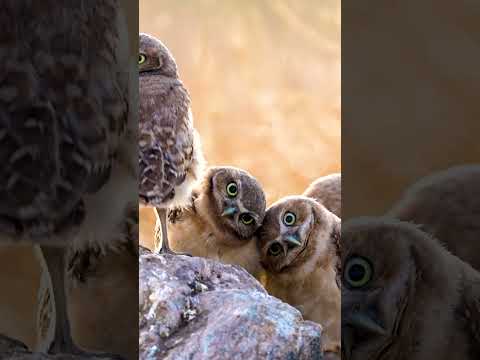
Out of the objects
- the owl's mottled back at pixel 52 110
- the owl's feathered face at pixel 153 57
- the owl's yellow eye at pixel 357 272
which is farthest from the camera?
the owl's feathered face at pixel 153 57

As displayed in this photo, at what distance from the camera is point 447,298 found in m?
1.45

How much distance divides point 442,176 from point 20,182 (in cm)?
101

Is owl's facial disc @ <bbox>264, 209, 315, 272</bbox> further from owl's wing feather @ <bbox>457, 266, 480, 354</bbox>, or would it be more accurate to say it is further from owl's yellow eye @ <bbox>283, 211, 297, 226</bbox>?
owl's wing feather @ <bbox>457, 266, 480, 354</bbox>

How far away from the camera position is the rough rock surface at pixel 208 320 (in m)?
1.45

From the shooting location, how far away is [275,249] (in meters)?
1.70

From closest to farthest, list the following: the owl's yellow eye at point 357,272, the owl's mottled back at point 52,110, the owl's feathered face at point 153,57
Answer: the owl's mottled back at point 52,110, the owl's yellow eye at point 357,272, the owl's feathered face at point 153,57

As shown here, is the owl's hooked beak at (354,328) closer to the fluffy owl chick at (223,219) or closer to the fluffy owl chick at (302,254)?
the fluffy owl chick at (302,254)

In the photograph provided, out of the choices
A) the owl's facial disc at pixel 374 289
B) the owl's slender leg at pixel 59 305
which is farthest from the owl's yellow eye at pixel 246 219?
the owl's slender leg at pixel 59 305

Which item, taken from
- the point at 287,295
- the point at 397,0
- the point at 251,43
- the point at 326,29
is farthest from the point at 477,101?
the point at 287,295

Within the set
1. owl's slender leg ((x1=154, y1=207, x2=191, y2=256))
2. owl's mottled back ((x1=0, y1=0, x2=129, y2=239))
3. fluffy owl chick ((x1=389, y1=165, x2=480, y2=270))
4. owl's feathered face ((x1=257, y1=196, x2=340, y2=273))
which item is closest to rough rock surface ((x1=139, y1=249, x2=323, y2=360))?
owl's slender leg ((x1=154, y1=207, x2=191, y2=256))

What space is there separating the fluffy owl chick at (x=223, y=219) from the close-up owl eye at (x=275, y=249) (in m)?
0.04

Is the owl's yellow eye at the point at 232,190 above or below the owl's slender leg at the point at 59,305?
above

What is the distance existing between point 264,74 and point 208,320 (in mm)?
654

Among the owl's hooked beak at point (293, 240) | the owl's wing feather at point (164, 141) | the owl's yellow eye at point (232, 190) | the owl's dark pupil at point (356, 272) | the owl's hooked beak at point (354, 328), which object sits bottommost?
the owl's hooked beak at point (354, 328)
